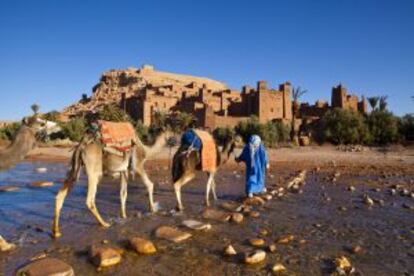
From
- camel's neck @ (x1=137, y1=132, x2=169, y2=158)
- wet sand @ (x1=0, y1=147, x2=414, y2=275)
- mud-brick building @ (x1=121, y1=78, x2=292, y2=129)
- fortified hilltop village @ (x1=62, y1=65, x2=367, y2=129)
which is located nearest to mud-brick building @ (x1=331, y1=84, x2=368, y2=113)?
fortified hilltop village @ (x1=62, y1=65, x2=367, y2=129)

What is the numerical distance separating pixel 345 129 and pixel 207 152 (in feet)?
120

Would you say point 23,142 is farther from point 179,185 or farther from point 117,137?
point 179,185

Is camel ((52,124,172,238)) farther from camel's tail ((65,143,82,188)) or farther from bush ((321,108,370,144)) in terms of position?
bush ((321,108,370,144))

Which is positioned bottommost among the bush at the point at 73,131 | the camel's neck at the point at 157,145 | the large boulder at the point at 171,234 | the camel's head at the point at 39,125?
the large boulder at the point at 171,234

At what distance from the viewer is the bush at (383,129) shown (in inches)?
1674

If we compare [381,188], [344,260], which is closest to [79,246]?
[344,260]

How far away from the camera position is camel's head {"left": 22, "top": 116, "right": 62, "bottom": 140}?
22.4 feet

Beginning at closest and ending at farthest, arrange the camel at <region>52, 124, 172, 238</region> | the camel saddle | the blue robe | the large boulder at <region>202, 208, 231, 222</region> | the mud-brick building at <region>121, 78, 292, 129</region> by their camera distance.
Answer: the camel at <region>52, 124, 172, 238</region>, the camel saddle, the large boulder at <region>202, 208, 231, 222</region>, the blue robe, the mud-brick building at <region>121, 78, 292, 129</region>

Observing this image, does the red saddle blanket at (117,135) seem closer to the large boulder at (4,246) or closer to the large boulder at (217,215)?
the large boulder at (217,215)

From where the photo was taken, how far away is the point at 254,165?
1119 centimetres

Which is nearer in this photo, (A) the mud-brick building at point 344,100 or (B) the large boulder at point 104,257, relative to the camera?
(B) the large boulder at point 104,257

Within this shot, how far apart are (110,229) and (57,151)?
33879 millimetres

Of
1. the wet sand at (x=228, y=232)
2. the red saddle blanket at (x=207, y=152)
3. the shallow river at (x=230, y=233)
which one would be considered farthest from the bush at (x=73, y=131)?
the red saddle blanket at (x=207, y=152)

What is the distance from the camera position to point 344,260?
5.29 metres
